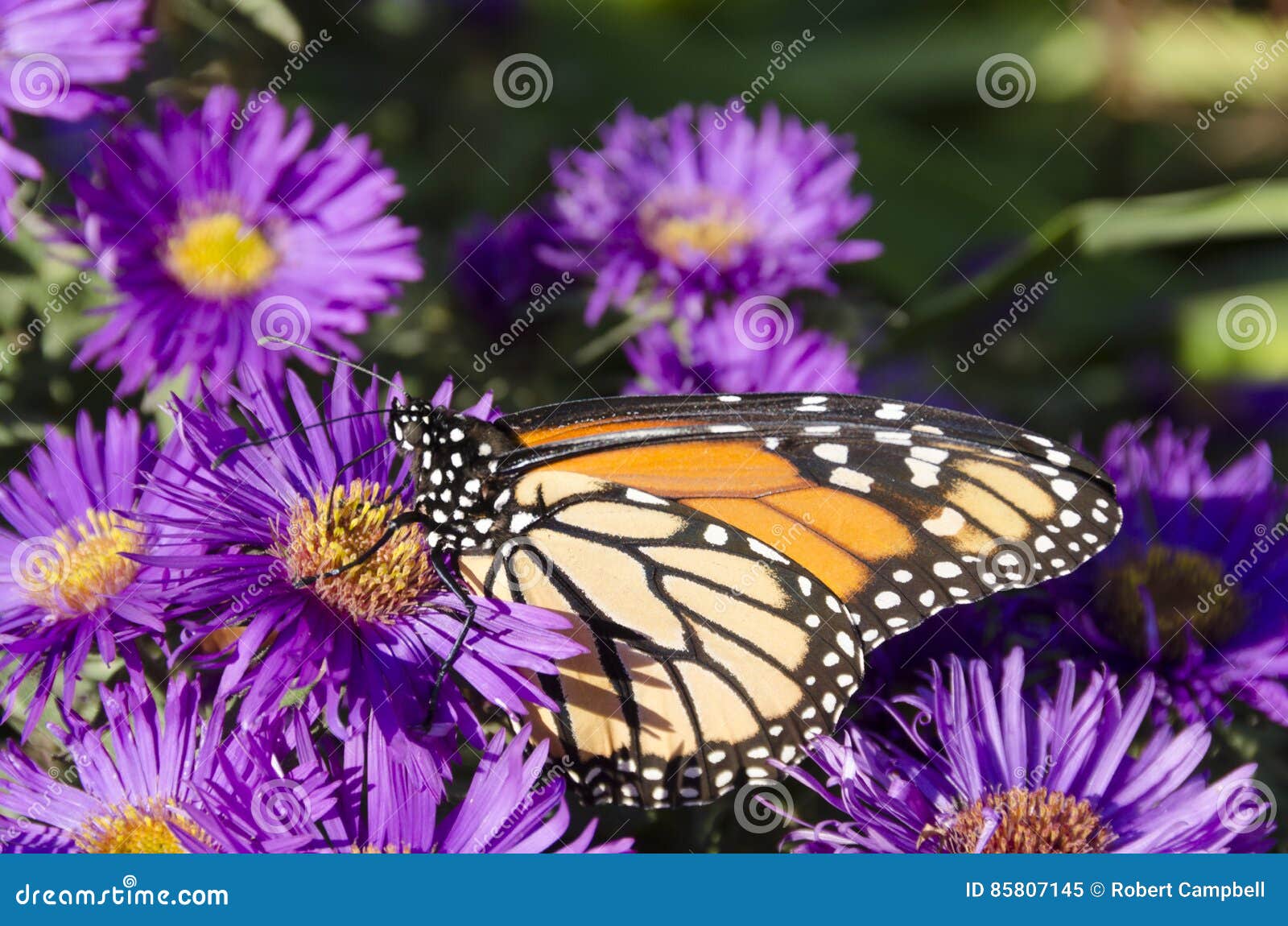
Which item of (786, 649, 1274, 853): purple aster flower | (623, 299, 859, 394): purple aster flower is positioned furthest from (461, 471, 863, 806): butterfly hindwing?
(623, 299, 859, 394): purple aster flower

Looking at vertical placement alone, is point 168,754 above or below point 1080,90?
below

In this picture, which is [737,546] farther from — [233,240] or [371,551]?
[233,240]

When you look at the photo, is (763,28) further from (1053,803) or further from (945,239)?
(1053,803)

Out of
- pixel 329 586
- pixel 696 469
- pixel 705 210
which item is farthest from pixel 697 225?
pixel 329 586

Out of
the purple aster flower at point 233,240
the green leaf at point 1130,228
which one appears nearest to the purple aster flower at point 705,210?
the green leaf at point 1130,228

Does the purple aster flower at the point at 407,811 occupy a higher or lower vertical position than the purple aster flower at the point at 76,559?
lower

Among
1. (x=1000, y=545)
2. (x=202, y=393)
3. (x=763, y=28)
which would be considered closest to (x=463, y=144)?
(x=763, y=28)

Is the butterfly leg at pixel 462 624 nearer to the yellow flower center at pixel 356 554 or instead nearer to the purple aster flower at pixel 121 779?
the yellow flower center at pixel 356 554
